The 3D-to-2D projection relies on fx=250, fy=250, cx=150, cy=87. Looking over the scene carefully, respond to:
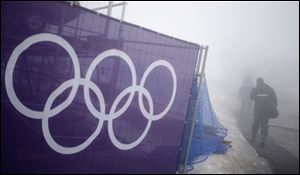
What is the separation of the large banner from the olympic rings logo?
0.4 inches

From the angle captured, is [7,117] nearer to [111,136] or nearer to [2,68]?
[2,68]

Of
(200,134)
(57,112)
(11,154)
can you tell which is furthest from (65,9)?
(200,134)

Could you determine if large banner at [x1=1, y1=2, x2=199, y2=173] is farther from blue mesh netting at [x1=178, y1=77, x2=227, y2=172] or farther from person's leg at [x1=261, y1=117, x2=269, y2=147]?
person's leg at [x1=261, y1=117, x2=269, y2=147]

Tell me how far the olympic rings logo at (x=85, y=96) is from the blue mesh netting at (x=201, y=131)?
36.6 inches

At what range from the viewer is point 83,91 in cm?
326

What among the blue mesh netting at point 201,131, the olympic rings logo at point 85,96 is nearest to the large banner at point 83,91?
the olympic rings logo at point 85,96

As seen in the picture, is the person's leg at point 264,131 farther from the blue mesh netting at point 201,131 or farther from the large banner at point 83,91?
the large banner at point 83,91

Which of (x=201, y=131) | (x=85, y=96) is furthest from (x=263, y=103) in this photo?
(x=85, y=96)

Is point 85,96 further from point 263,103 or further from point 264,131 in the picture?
point 264,131

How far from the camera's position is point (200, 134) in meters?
5.26

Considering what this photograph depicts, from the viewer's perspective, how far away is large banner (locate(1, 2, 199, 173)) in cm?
276

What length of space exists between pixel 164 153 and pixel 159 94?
1072mm

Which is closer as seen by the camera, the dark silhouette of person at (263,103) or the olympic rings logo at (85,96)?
the olympic rings logo at (85,96)

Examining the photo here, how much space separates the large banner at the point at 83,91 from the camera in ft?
9.07
